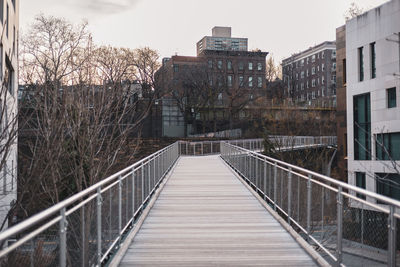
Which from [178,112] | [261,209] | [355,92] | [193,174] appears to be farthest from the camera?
[178,112]

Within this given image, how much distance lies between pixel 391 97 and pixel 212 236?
69.6ft

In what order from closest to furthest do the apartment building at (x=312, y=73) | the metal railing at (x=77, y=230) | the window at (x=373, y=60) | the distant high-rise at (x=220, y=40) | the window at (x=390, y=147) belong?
the metal railing at (x=77, y=230) → the window at (x=390, y=147) → the window at (x=373, y=60) → the apartment building at (x=312, y=73) → the distant high-rise at (x=220, y=40)

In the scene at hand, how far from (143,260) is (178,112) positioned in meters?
54.7

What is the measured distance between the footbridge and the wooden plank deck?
0.05 feet

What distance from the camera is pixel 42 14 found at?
140ft

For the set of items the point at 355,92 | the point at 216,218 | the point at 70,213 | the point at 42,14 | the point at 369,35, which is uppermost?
the point at 42,14

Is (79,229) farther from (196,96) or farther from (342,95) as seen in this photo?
(196,96)

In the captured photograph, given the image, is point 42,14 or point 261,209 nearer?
point 261,209

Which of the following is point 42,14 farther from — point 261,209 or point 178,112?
point 261,209

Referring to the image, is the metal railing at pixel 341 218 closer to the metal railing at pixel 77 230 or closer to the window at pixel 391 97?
the metal railing at pixel 77 230

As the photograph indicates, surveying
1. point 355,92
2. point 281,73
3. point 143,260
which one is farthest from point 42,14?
point 281,73

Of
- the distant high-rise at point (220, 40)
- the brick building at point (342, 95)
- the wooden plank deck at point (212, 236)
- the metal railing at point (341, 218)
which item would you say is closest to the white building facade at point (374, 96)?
the brick building at point (342, 95)

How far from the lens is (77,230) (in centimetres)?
493

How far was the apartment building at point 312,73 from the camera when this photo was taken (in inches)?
3312
